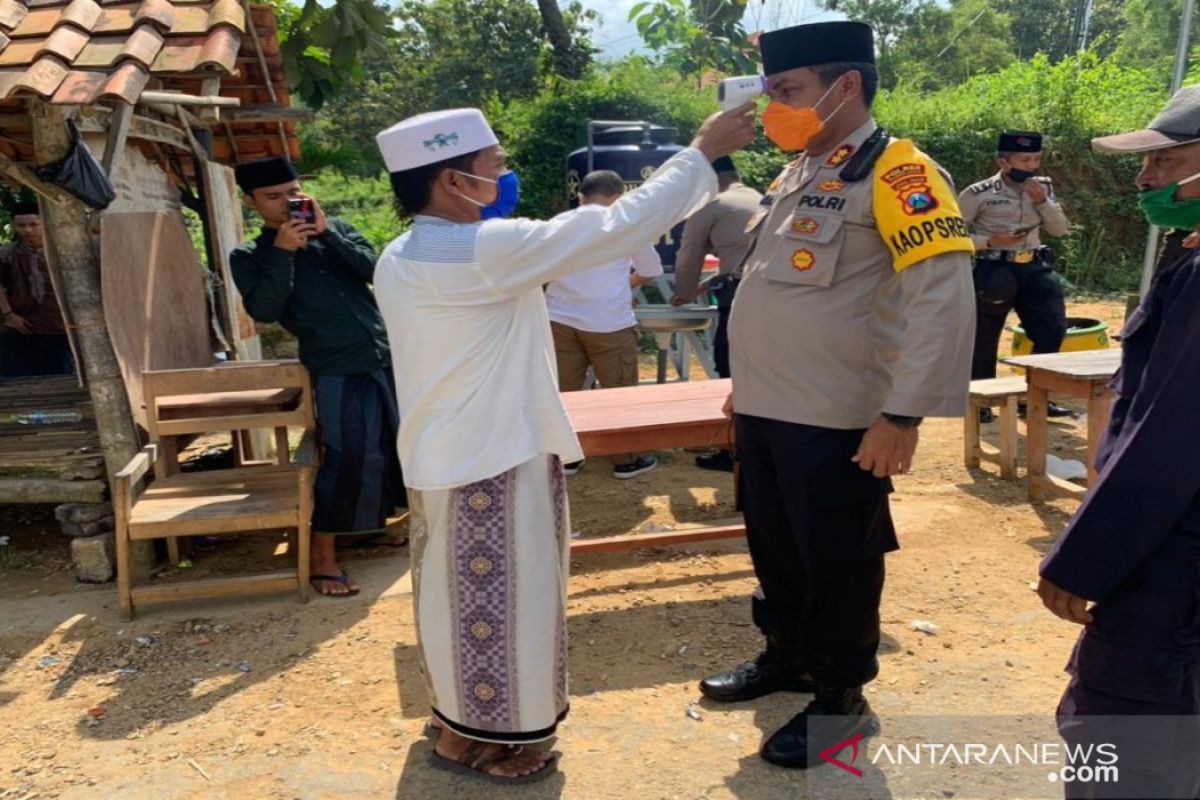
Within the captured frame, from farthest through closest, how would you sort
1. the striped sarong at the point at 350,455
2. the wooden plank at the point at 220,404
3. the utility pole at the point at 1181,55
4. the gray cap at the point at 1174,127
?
the utility pole at the point at 1181,55 < the wooden plank at the point at 220,404 < the striped sarong at the point at 350,455 < the gray cap at the point at 1174,127

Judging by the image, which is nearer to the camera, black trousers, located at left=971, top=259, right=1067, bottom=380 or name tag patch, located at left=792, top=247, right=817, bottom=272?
name tag patch, located at left=792, top=247, right=817, bottom=272

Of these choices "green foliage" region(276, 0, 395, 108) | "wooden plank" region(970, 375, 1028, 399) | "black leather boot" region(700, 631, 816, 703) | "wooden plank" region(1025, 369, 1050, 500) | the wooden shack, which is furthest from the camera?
"green foliage" region(276, 0, 395, 108)

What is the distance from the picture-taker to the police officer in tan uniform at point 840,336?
2256 millimetres

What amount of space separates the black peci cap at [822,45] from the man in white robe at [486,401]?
0.80ft

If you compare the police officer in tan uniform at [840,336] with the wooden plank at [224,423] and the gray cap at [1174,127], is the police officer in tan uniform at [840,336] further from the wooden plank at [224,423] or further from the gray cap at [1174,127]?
the wooden plank at [224,423]

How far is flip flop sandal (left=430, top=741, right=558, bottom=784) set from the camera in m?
2.66

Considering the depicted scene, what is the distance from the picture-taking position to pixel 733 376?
2729 mm

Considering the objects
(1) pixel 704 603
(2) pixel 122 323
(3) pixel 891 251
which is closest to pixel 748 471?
(3) pixel 891 251

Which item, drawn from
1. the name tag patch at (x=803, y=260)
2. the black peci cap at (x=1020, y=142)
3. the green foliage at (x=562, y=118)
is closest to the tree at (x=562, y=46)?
the green foliage at (x=562, y=118)

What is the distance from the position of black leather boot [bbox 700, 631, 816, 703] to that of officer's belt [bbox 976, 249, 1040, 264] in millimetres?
4064

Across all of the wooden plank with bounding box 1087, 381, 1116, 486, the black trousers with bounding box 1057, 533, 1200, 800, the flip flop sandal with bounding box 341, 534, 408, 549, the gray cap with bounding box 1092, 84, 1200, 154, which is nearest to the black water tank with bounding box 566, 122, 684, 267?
the wooden plank with bounding box 1087, 381, 1116, 486

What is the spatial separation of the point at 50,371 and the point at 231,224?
1886 millimetres

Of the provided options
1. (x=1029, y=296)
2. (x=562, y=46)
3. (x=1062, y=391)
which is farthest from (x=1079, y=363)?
(x=562, y=46)

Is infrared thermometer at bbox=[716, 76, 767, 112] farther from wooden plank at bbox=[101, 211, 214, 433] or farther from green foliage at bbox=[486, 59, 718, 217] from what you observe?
green foliage at bbox=[486, 59, 718, 217]
